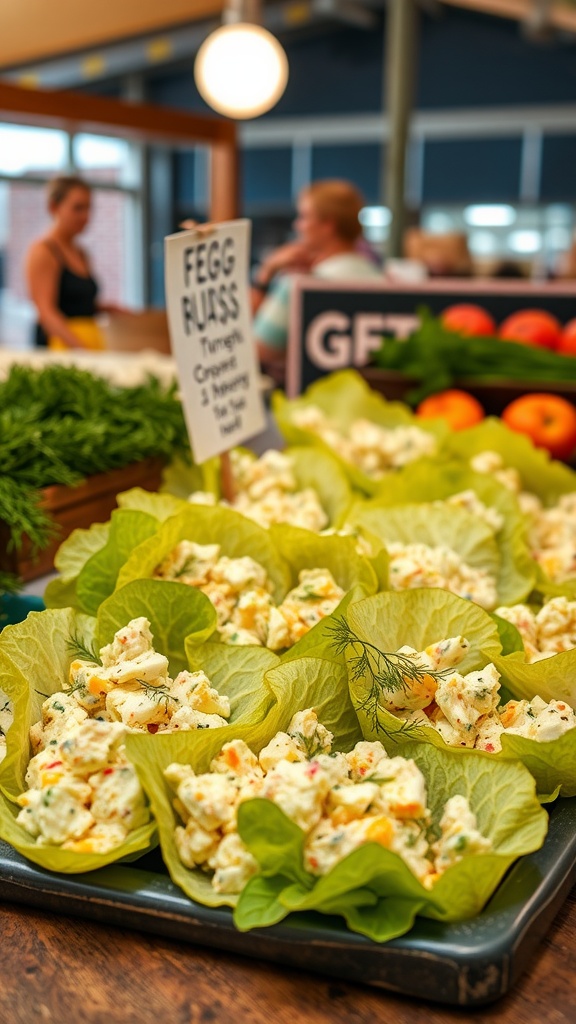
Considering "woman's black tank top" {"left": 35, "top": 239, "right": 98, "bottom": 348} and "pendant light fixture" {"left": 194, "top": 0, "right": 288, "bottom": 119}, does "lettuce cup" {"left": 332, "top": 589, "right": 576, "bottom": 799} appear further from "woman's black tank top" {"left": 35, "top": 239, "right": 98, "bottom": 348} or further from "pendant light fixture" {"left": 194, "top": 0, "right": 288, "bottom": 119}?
"pendant light fixture" {"left": 194, "top": 0, "right": 288, "bottom": 119}

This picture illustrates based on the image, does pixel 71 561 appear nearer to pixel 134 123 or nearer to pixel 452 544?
pixel 452 544

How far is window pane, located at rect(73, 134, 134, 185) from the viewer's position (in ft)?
43.0

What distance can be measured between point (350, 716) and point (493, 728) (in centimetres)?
14

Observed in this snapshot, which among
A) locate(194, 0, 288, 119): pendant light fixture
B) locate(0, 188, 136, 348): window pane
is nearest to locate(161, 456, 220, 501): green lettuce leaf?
locate(194, 0, 288, 119): pendant light fixture

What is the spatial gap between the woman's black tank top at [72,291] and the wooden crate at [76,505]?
3322mm

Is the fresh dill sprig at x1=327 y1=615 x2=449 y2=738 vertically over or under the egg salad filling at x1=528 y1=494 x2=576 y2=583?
over

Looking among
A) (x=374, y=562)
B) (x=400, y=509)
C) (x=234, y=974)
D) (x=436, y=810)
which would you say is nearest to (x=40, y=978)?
(x=234, y=974)

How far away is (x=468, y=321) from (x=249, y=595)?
1633 mm

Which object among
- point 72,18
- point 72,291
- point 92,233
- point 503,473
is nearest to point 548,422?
point 503,473

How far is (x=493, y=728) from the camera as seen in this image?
3.33 feet

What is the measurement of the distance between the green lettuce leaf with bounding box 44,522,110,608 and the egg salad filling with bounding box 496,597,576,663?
53 centimetres

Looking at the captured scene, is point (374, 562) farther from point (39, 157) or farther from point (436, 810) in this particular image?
point (39, 157)

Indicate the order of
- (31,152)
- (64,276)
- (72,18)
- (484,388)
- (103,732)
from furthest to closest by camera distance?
1. (31,152)
2. (72,18)
3. (64,276)
4. (484,388)
5. (103,732)

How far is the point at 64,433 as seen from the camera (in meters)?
1.72
